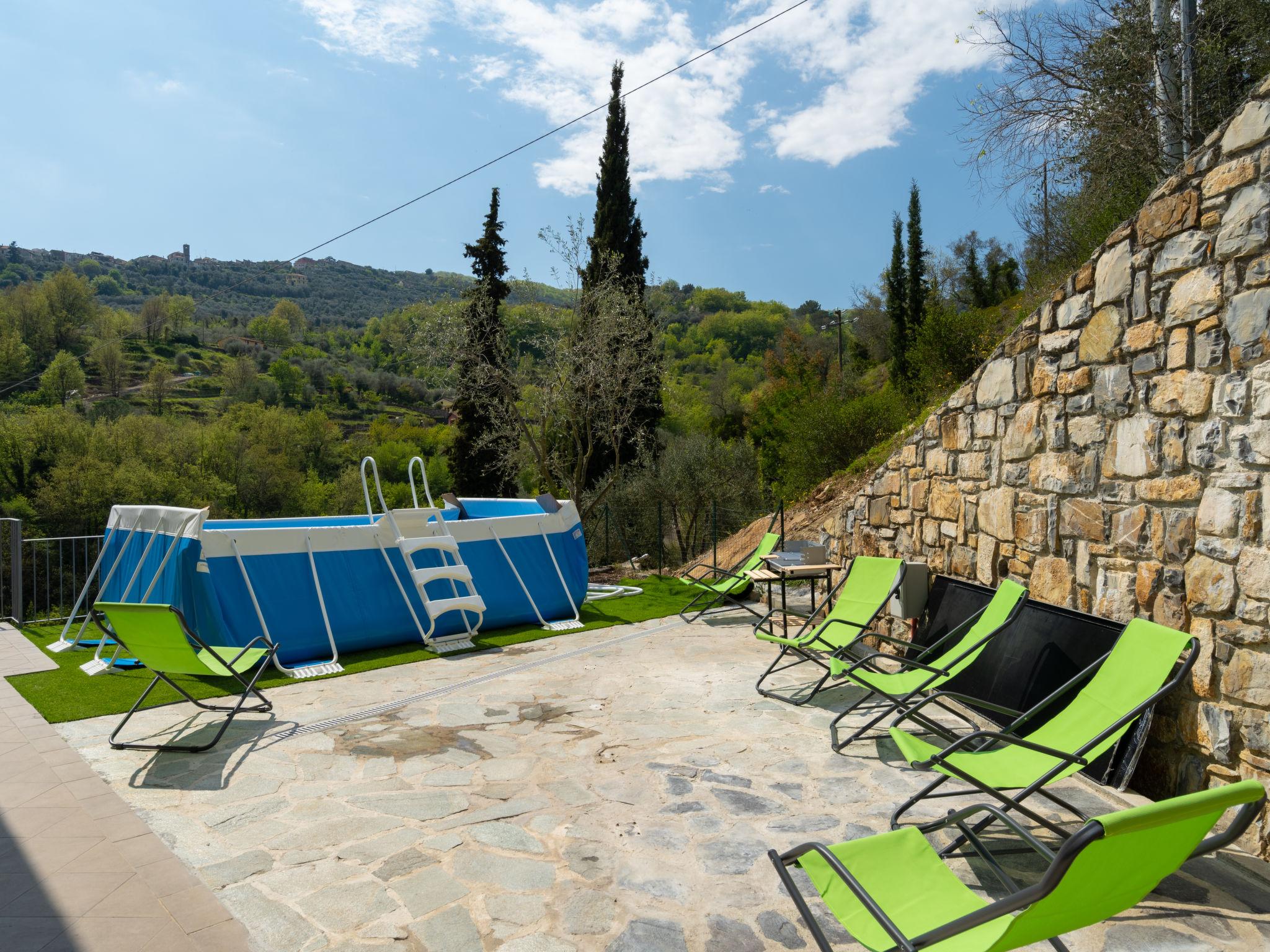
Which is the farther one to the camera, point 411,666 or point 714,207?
point 714,207

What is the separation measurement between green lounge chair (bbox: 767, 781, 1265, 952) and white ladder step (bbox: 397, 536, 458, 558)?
5630 millimetres

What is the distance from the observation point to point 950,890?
201 centimetres

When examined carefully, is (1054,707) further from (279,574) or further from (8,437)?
(8,437)

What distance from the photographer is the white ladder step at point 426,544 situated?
715cm

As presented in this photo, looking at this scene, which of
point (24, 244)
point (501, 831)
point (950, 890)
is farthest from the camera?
point (24, 244)

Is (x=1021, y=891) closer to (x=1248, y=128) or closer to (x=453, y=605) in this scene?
(x=1248, y=128)

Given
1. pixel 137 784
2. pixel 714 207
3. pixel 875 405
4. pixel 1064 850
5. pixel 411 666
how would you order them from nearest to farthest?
1. pixel 1064 850
2. pixel 137 784
3. pixel 411 666
4. pixel 875 405
5. pixel 714 207

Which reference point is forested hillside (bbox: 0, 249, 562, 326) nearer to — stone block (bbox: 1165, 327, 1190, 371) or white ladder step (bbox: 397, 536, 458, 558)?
white ladder step (bbox: 397, 536, 458, 558)

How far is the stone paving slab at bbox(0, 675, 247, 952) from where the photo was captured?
258 cm

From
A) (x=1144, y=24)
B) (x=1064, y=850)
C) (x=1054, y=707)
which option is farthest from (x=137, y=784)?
(x=1144, y=24)

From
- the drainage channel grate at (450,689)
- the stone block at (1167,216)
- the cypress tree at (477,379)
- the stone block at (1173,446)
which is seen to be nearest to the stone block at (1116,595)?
the stone block at (1173,446)

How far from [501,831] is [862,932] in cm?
195

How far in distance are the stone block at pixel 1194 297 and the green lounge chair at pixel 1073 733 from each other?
141cm

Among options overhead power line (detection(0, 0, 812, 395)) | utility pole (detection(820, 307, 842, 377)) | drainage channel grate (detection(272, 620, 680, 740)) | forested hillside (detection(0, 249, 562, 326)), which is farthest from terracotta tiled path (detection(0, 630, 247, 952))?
forested hillside (detection(0, 249, 562, 326))
